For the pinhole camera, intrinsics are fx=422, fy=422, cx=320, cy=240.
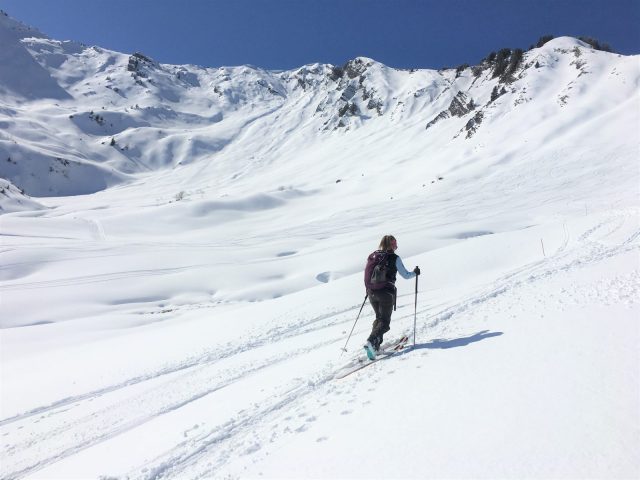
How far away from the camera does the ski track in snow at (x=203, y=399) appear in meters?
5.00

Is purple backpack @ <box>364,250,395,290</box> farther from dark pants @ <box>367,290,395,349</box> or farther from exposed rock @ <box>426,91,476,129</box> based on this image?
exposed rock @ <box>426,91,476,129</box>

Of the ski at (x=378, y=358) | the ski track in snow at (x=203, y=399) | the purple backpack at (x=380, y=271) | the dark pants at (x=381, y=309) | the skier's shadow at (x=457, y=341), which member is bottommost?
the ski track in snow at (x=203, y=399)

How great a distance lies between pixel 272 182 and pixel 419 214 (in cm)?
4350

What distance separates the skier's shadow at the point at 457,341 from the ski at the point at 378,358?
1.04 ft

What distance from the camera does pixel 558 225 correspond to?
18000 millimetres

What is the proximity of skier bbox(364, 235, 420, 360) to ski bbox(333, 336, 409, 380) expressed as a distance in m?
0.14

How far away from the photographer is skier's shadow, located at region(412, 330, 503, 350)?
6.54 meters

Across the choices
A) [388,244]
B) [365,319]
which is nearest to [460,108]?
[365,319]

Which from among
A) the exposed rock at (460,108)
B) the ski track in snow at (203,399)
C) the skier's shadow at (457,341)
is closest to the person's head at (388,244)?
the skier's shadow at (457,341)

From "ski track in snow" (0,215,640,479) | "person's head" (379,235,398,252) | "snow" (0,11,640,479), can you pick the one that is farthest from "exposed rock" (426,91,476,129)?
"person's head" (379,235,398,252)

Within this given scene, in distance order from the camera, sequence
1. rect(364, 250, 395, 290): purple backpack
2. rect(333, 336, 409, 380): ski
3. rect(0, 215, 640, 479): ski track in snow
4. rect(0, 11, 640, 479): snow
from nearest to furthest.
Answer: rect(0, 11, 640, 479): snow
rect(0, 215, 640, 479): ski track in snow
rect(333, 336, 409, 380): ski
rect(364, 250, 395, 290): purple backpack

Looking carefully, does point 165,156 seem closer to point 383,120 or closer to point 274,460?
point 383,120

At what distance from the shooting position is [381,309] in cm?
706

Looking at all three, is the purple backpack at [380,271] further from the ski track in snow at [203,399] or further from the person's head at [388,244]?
the ski track in snow at [203,399]
